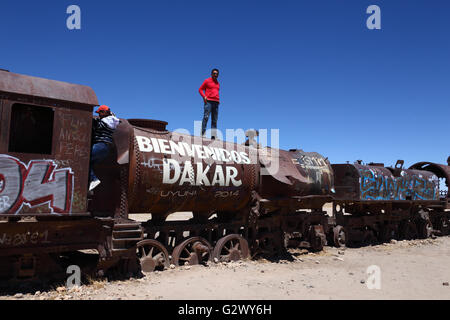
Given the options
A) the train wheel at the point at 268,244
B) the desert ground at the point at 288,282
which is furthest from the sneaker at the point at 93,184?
the train wheel at the point at 268,244

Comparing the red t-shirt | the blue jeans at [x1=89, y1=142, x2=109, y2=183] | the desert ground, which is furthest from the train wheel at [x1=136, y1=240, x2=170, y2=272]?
the red t-shirt

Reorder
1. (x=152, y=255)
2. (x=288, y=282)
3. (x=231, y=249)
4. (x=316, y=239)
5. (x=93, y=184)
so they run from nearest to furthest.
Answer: (x=93, y=184)
(x=288, y=282)
(x=152, y=255)
(x=231, y=249)
(x=316, y=239)

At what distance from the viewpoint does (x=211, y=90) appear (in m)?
11.6

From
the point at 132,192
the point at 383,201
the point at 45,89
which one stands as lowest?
the point at 383,201

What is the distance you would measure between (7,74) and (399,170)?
16.9m

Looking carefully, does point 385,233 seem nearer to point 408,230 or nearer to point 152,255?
point 408,230

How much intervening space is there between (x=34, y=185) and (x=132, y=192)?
2184 mm

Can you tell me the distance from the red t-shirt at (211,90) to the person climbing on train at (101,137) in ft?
14.9

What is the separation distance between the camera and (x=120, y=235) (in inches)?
286

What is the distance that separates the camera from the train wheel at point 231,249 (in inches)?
389

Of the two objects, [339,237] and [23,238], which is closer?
[23,238]

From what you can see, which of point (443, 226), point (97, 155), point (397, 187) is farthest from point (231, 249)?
point (443, 226)

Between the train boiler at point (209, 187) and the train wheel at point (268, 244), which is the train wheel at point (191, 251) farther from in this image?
the train wheel at point (268, 244)
